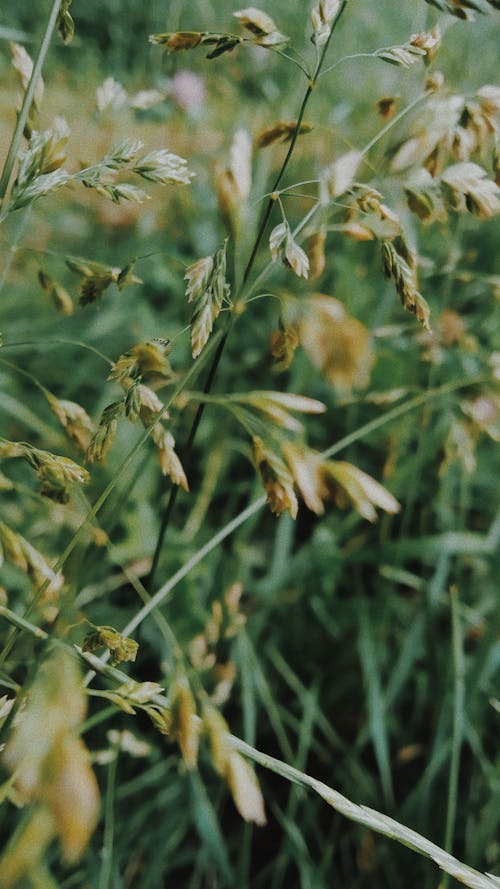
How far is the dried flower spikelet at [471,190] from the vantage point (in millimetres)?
522

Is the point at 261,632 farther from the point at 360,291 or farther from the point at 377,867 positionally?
the point at 360,291

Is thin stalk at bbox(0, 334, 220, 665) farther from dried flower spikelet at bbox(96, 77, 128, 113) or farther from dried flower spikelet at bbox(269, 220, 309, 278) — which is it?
dried flower spikelet at bbox(96, 77, 128, 113)

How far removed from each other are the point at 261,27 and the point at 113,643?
19.1 inches

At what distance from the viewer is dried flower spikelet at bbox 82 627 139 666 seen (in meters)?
0.48

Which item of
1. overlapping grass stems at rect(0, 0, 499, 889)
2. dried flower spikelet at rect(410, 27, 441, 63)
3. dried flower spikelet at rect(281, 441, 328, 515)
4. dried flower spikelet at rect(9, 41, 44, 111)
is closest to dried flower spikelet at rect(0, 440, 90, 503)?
overlapping grass stems at rect(0, 0, 499, 889)

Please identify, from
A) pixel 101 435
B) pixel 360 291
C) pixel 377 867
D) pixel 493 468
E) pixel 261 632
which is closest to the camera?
pixel 101 435

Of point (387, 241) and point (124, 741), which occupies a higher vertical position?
point (387, 241)

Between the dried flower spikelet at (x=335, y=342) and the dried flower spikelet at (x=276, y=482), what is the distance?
15 cm

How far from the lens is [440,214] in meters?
0.59

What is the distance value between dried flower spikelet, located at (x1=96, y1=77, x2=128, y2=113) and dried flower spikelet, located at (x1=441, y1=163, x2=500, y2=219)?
0.36 meters

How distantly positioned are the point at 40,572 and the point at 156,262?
4.03 ft

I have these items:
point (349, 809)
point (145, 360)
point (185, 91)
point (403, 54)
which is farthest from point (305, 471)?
point (185, 91)

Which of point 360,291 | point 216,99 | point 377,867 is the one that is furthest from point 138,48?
point 377,867

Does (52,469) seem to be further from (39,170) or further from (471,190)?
(471,190)
